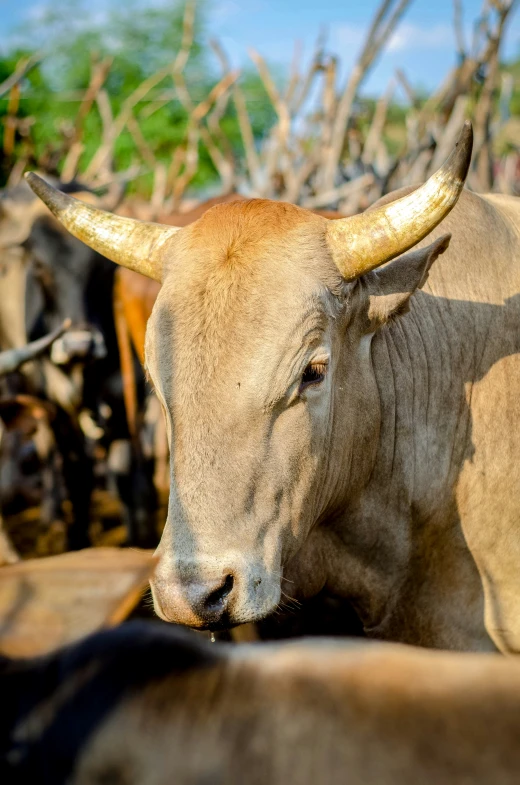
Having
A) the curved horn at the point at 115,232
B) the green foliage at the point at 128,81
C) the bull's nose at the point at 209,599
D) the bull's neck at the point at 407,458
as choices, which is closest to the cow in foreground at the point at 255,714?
the bull's nose at the point at 209,599

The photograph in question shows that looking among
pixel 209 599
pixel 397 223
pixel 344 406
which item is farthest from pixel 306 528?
pixel 397 223

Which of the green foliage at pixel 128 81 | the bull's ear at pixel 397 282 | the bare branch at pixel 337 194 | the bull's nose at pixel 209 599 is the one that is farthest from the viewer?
the green foliage at pixel 128 81

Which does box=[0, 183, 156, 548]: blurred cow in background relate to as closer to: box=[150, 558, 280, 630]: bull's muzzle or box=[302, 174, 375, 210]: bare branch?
box=[302, 174, 375, 210]: bare branch

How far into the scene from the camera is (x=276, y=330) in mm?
2592

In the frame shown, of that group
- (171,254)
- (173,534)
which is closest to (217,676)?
(173,534)

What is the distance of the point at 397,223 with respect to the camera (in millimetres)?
2754

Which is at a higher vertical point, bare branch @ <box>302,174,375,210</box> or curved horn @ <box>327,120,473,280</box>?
bare branch @ <box>302,174,375,210</box>

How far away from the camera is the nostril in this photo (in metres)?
2.34

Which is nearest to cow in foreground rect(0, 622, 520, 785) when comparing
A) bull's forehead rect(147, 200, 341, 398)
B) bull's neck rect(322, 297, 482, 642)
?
bull's forehead rect(147, 200, 341, 398)

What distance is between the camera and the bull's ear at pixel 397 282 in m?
2.83

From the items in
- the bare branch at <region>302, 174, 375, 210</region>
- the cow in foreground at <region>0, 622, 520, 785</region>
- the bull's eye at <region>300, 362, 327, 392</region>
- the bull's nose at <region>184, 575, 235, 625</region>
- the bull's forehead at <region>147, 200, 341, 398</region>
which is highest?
the bare branch at <region>302, 174, 375, 210</region>

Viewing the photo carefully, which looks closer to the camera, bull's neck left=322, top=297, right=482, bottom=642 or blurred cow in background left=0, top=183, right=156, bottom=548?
bull's neck left=322, top=297, right=482, bottom=642

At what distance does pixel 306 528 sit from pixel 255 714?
5.16 feet

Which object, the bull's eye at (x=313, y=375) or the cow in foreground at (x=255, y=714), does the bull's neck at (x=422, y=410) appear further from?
the cow in foreground at (x=255, y=714)
